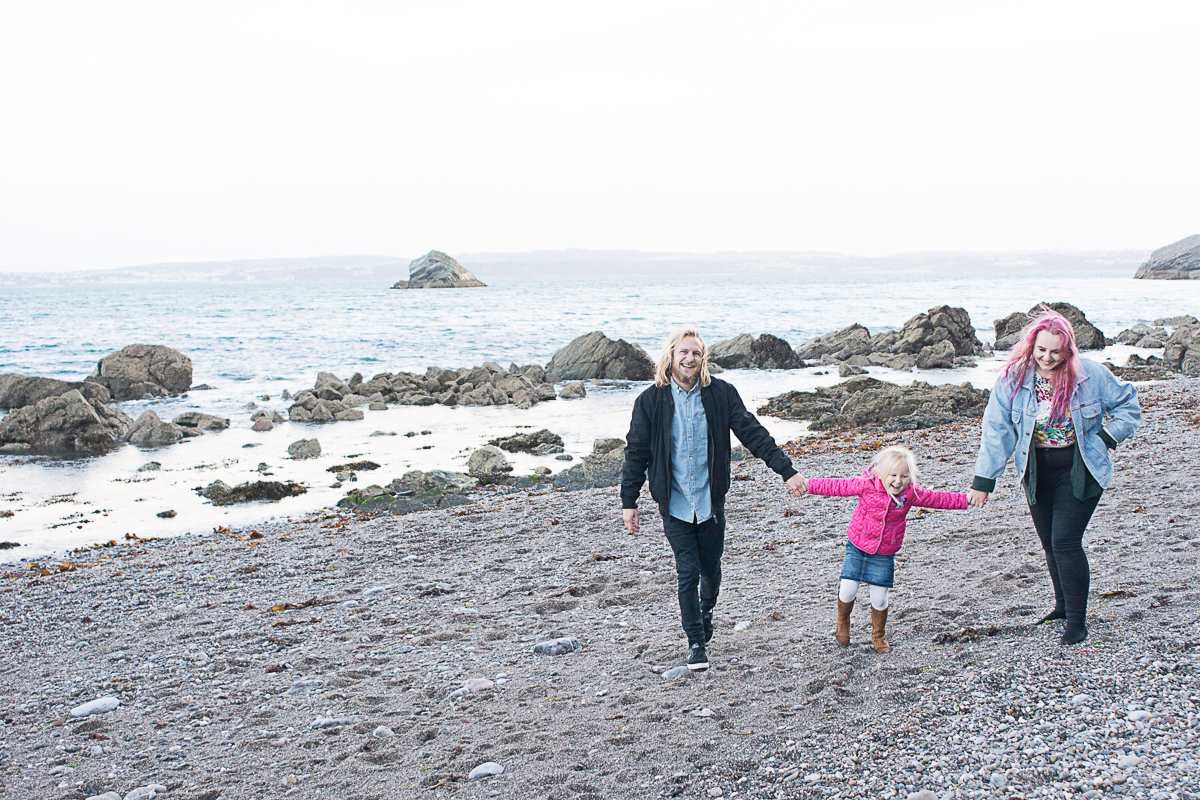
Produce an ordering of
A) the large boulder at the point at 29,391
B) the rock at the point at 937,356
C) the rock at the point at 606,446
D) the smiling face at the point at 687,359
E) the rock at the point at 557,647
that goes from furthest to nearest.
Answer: the rock at the point at 937,356, the large boulder at the point at 29,391, the rock at the point at 606,446, the rock at the point at 557,647, the smiling face at the point at 687,359

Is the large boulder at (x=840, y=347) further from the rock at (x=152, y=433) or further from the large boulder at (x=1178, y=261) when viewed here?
the large boulder at (x=1178, y=261)

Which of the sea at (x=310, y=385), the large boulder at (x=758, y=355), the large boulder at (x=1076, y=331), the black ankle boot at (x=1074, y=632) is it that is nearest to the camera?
the black ankle boot at (x=1074, y=632)

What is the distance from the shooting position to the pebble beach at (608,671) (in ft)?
12.4

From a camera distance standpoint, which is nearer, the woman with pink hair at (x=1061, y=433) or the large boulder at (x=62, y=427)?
the woman with pink hair at (x=1061, y=433)

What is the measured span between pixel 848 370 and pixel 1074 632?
25.6 meters

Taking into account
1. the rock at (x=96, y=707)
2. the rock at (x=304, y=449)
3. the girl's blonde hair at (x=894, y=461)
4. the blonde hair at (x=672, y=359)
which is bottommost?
the rock at (x=304, y=449)

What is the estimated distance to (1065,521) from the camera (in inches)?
178

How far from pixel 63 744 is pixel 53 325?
74.8m

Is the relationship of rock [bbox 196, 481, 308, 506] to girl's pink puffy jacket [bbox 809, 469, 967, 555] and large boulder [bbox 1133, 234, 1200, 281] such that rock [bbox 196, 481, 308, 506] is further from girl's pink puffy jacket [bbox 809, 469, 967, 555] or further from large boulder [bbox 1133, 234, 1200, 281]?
large boulder [bbox 1133, 234, 1200, 281]

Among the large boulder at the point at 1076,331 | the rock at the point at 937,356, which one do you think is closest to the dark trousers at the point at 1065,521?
the rock at the point at 937,356

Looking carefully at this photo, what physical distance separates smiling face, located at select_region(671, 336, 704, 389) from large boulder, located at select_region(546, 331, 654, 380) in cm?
2400

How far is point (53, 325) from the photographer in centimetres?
6706

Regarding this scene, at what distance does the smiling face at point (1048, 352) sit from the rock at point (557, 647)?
140 inches

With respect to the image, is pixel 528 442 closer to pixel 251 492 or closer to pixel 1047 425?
pixel 251 492
